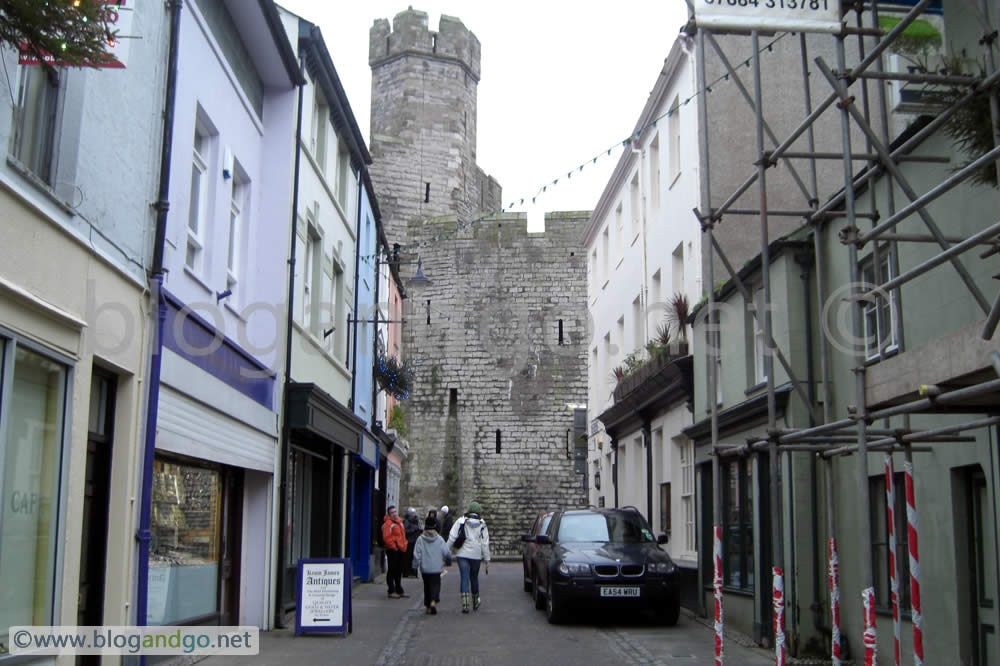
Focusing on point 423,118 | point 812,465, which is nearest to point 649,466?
point 812,465

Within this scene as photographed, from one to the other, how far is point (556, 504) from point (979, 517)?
95.1ft

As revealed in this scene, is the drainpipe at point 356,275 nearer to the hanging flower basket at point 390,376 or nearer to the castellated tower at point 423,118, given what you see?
the hanging flower basket at point 390,376

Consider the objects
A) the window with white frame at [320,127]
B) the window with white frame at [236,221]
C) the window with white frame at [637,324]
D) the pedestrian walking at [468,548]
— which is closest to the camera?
the window with white frame at [236,221]

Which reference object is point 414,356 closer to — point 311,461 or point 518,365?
point 518,365

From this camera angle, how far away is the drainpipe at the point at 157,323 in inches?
348

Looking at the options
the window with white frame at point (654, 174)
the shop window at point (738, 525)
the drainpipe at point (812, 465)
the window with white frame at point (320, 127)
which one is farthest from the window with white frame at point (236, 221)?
the window with white frame at point (654, 174)

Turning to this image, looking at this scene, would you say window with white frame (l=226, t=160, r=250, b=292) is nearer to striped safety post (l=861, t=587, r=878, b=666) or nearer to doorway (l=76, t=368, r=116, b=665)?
doorway (l=76, t=368, r=116, b=665)

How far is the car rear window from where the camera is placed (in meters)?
15.3

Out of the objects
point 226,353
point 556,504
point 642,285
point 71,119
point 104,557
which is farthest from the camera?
point 556,504

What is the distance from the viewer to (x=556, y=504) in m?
37.1

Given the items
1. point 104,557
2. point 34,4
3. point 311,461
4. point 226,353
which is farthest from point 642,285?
point 34,4

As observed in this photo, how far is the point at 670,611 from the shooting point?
47.1 feet

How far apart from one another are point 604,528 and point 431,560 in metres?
2.64

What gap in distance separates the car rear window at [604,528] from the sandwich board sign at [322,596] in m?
3.92
